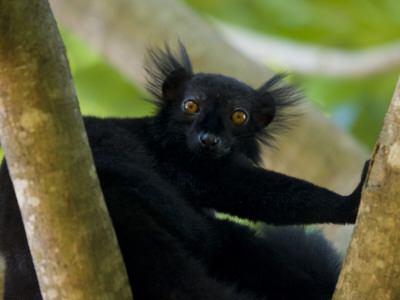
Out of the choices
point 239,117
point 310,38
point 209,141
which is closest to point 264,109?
point 239,117

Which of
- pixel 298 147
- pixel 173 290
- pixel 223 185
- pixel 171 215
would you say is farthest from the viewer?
pixel 298 147

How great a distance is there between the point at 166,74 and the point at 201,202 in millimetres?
1455

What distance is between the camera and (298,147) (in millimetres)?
7797

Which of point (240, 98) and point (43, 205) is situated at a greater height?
point (240, 98)

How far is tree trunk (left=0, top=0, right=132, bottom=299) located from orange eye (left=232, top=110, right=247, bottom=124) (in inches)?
89.4

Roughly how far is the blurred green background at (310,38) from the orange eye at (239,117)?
680 cm

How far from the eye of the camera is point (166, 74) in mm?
5180

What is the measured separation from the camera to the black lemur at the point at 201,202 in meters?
3.05

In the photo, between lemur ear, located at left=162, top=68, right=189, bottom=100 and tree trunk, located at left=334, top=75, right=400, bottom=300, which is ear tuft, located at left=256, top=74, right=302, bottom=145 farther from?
tree trunk, located at left=334, top=75, right=400, bottom=300

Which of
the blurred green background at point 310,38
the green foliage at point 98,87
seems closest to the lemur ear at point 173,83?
the blurred green background at point 310,38

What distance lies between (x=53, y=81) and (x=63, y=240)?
623mm

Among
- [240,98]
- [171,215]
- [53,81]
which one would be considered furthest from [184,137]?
[53,81]

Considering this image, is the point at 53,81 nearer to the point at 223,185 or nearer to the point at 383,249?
the point at 383,249

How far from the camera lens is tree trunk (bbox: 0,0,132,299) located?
2473mm
